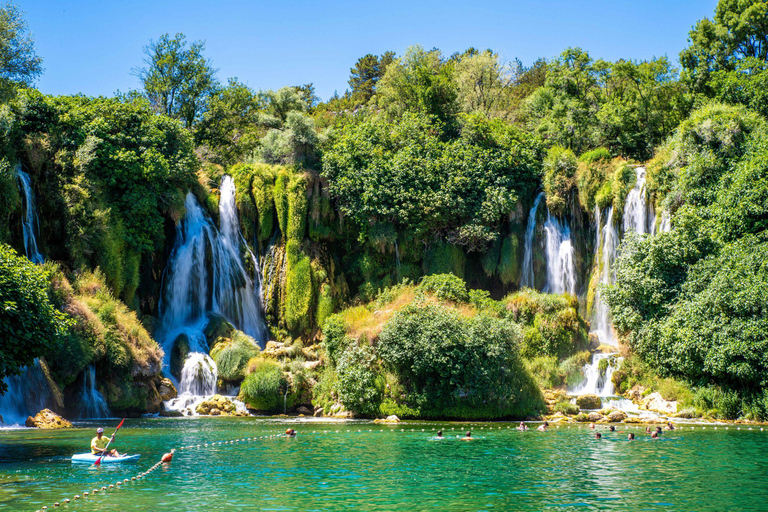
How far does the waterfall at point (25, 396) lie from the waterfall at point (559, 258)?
27.4 metres

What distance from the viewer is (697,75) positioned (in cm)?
4319

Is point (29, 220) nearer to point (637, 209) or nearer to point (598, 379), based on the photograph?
point (598, 379)

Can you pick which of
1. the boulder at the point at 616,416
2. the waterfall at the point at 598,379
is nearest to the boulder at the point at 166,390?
the waterfall at the point at 598,379

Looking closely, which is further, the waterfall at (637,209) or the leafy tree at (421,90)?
the leafy tree at (421,90)

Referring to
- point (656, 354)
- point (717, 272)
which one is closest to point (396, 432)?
point (656, 354)

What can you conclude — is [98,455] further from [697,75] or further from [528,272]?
[697,75]

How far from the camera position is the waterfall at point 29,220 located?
31.6 meters

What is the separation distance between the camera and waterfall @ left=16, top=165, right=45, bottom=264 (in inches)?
1244

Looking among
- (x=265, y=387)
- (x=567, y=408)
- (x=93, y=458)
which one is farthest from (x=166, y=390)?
(x=567, y=408)

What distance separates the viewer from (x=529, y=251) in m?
42.2

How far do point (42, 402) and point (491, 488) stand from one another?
20686 millimetres

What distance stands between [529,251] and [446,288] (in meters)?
8.97

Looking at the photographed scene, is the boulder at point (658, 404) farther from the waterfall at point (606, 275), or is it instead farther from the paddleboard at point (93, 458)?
the paddleboard at point (93, 458)

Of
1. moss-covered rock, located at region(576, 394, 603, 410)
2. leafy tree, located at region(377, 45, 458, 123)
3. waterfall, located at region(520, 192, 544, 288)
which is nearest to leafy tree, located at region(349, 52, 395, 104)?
leafy tree, located at region(377, 45, 458, 123)
